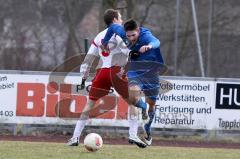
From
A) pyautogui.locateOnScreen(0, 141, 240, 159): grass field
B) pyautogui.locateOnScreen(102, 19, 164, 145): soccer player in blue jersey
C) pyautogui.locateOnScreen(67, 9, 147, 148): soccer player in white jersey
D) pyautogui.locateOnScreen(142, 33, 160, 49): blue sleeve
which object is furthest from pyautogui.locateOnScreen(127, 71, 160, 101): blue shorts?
pyautogui.locateOnScreen(0, 141, 240, 159): grass field

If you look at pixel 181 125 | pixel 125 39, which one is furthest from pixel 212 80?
pixel 125 39

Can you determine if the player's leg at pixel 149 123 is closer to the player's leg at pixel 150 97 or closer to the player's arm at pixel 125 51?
the player's leg at pixel 150 97

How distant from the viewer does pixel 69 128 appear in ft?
55.0

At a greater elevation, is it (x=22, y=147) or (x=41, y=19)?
(x=41, y=19)

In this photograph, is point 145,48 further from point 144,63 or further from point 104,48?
point 144,63

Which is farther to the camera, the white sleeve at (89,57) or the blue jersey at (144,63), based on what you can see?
the white sleeve at (89,57)

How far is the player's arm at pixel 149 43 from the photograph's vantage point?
12.0 m

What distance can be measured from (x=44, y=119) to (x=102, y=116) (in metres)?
1.23

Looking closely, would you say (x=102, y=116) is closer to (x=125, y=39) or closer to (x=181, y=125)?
(x=181, y=125)

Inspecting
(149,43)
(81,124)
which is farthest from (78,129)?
(149,43)

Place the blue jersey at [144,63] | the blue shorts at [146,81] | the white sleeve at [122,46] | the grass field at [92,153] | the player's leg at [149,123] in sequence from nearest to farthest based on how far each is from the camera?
the grass field at [92,153] < the blue jersey at [144,63] < the white sleeve at [122,46] < the blue shorts at [146,81] < the player's leg at [149,123]

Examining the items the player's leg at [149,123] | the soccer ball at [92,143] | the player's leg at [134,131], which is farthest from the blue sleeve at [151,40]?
the soccer ball at [92,143]

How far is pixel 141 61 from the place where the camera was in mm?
13234

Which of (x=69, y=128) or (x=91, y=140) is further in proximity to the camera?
(x=69, y=128)
